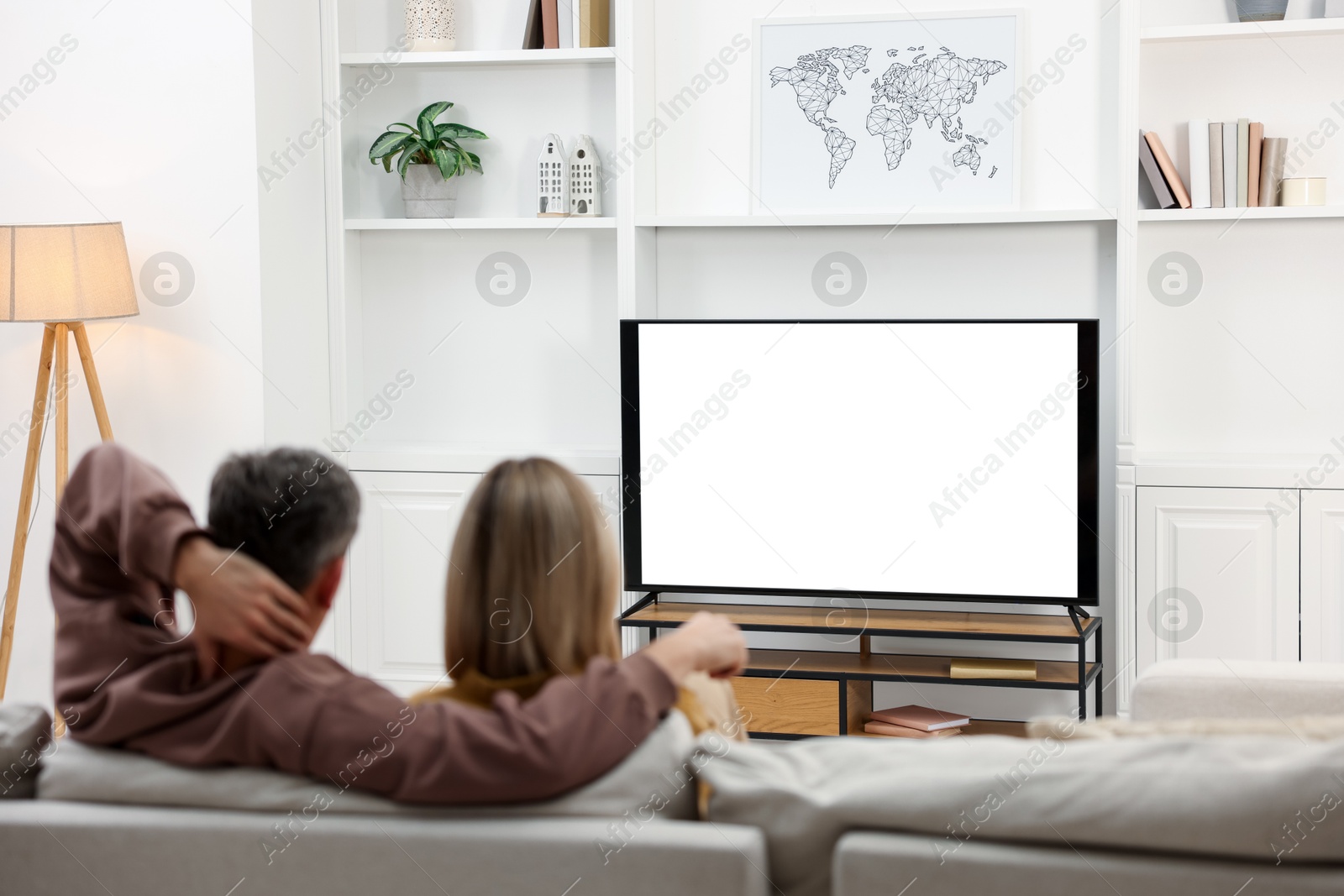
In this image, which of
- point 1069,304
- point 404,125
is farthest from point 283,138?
point 1069,304

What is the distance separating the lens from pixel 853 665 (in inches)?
124

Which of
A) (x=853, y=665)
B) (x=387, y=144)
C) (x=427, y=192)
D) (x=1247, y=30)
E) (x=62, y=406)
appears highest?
(x=1247, y=30)

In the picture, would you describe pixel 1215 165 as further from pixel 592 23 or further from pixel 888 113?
pixel 592 23

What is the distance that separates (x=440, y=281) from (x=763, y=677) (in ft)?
5.32

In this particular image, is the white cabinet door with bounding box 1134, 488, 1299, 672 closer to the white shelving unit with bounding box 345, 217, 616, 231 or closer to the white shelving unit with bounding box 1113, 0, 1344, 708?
the white shelving unit with bounding box 1113, 0, 1344, 708

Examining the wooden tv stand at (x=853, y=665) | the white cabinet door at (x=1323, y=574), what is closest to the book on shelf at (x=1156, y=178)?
the white cabinet door at (x=1323, y=574)

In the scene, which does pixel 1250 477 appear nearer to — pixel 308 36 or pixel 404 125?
pixel 404 125

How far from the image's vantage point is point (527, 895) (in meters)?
1.04

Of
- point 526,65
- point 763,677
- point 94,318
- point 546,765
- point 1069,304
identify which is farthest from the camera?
point 526,65

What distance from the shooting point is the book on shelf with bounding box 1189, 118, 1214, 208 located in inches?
122

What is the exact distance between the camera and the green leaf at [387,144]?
3.42m

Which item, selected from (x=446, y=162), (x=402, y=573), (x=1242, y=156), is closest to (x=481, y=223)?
(x=446, y=162)

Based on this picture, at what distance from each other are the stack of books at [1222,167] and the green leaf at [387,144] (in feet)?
6.97

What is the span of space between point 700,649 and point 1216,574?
237 centimetres
